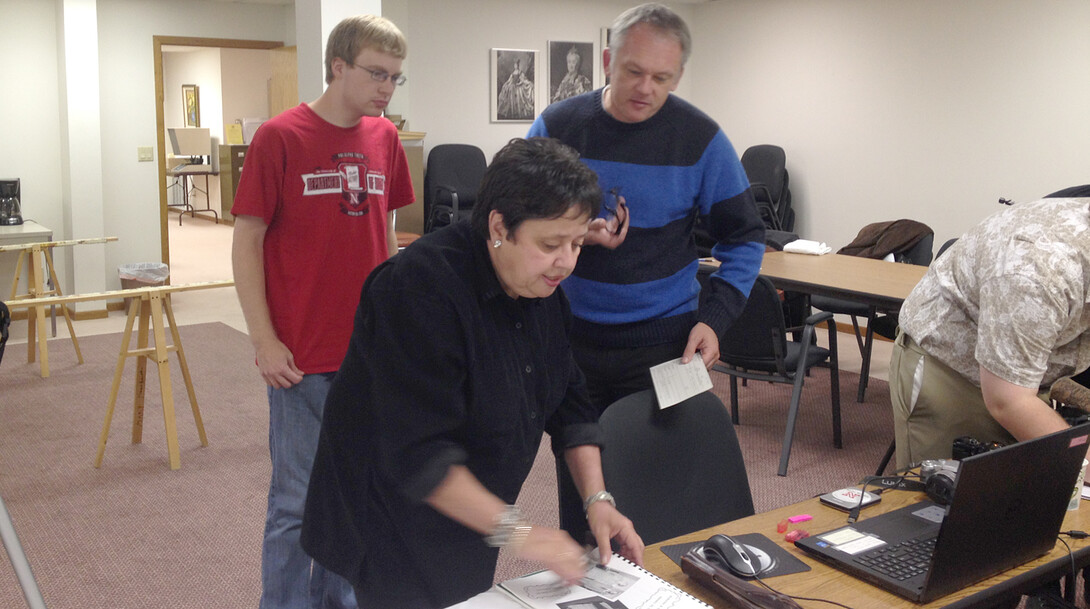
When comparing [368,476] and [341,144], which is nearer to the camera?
[368,476]

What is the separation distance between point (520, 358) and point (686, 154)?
85 centimetres

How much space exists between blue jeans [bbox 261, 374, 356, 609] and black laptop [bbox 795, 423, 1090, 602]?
114 centimetres

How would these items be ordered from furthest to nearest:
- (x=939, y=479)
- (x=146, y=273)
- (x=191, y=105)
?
(x=191, y=105), (x=146, y=273), (x=939, y=479)

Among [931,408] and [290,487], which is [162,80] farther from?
[931,408]

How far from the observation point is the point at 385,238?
2.29 meters

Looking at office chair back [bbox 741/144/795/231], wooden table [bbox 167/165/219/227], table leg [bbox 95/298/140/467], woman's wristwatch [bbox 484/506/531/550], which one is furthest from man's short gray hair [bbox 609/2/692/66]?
wooden table [bbox 167/165/219/227]

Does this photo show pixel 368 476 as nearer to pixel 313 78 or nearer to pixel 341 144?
pixel 341 144

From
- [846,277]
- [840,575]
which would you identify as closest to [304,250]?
[840,575]

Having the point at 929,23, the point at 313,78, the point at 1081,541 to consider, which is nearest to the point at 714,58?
the point at 929,23

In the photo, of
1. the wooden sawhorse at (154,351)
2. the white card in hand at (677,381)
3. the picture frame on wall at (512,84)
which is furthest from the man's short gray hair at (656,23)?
the picture frame on wall at (512,84)

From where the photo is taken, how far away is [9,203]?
637cm

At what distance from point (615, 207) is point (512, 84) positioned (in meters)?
6.04

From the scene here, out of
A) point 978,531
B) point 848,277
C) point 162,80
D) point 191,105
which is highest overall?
point 191,105

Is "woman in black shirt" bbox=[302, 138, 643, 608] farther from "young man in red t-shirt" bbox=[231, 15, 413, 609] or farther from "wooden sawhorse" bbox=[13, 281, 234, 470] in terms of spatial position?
"wooden sawhorse" bbox=[13, 281, 234, 470]
